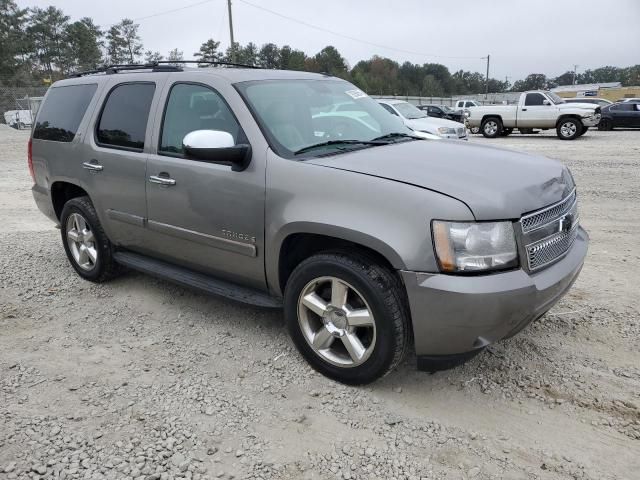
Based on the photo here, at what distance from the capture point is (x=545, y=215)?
2.82 metres

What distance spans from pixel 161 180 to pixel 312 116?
116 centimetres

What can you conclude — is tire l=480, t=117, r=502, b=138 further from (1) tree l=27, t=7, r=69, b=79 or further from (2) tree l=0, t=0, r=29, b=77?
(1) tree l=27, t=7, r=69, b=79

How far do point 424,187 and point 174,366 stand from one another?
1978 mm

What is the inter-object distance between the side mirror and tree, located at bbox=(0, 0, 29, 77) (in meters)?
63.0

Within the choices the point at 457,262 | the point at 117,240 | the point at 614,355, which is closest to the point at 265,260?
the point at 457,262

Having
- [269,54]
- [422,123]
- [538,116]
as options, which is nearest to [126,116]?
[422,123]

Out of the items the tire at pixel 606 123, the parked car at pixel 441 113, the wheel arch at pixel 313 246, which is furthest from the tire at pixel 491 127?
the wheel arch at pixel 313 246

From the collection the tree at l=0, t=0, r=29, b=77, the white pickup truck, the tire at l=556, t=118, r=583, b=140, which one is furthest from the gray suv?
the tree at l=0, t=0, r=29, b=77

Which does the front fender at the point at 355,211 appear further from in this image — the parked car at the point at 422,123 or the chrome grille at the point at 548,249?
the parked car at the point at 422,123

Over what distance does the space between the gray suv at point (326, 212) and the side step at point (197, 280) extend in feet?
0.05

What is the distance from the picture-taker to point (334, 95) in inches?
156

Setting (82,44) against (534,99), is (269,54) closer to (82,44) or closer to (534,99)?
(82,44)

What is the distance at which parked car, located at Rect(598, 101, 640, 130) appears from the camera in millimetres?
22312

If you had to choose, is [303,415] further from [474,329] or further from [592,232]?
[592,232]
